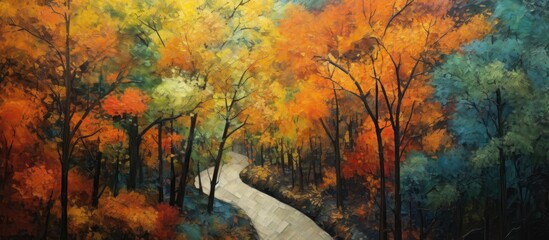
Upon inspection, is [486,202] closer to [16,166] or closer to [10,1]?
[16,166]

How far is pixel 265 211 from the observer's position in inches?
428

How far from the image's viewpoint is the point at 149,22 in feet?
25.6

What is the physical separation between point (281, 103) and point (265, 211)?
9.94ft

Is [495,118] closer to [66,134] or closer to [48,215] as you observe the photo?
[66,134]

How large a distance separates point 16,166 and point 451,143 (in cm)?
760

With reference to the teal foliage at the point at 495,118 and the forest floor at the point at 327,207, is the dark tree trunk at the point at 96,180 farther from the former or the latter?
the teal foliage at the point at 495,118

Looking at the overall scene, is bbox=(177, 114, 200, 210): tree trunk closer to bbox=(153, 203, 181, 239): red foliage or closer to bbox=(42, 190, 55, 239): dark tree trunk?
bbox=(153, 203, 181, 239): red foliage

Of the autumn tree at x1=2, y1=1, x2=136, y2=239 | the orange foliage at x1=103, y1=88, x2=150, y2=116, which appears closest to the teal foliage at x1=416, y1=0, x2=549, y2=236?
the orange foliage at x1=103, y1=88, x2=150, y2=116

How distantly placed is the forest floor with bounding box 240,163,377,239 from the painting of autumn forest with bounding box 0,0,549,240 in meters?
0.05

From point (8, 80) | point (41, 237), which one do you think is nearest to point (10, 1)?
point (8, 80)

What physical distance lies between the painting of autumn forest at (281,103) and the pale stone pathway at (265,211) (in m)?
0.15

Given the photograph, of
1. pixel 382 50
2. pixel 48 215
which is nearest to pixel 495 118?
pixel 382 50

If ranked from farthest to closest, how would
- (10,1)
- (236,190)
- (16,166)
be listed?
(236,190), (16,166), (10,1)

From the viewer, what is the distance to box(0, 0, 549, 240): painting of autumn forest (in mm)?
6949
